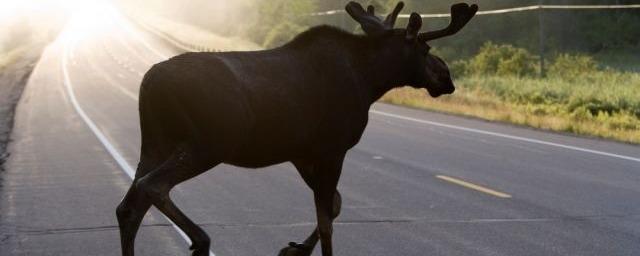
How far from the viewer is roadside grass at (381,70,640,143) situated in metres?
20.8

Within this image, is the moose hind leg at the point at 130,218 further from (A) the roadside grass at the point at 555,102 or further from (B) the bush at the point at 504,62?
(B) the bush at the point at 504,62

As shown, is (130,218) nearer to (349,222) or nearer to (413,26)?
(413,26)

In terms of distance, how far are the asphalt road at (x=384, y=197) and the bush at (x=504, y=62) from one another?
55.4 ft

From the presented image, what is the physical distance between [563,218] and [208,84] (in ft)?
17.5

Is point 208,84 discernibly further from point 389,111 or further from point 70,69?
point 70,69

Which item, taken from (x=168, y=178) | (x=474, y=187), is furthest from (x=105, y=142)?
(x=168, y=178)

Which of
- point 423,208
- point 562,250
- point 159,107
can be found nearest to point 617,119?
point 423,208

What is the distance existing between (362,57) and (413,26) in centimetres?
38

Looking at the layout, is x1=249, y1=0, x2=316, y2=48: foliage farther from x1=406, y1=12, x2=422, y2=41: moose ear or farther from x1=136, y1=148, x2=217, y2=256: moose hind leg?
x1=136, y1=148, x2=217, y2=256: moose hind leg

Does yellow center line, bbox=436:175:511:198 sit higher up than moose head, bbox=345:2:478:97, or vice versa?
moose head, bbox=345:2:478:97

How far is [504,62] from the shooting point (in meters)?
37.0

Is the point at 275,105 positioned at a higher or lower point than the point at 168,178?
higher

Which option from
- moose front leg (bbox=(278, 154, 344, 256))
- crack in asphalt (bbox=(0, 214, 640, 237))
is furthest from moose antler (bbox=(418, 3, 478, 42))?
crack in asphalt (bbox=(0, 214, 640, 237))

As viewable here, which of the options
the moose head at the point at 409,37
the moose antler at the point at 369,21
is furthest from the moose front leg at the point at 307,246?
the moose antler at the point at 369,21
